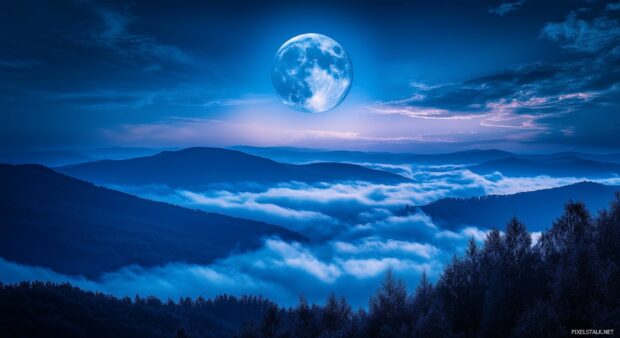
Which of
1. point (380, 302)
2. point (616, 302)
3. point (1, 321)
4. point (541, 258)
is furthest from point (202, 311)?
point (616, 302)

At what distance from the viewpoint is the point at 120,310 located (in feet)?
471

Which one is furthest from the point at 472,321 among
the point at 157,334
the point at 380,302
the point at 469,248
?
the point at 157,334

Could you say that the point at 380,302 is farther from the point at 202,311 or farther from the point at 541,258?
the point at 202,311

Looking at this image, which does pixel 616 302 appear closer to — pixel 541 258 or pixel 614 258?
pixel 614 258

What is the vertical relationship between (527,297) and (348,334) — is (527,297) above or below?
above

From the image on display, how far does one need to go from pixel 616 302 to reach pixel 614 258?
9.49 m

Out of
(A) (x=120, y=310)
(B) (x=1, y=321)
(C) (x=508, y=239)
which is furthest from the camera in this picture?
(A) (x=120, y=310)

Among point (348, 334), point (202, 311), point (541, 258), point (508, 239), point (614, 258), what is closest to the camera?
point (614, 258)

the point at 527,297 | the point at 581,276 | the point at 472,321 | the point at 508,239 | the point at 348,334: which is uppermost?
the point at 508,239

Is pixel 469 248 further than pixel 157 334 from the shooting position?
No

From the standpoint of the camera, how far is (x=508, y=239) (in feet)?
134

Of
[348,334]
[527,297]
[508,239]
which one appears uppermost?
[508,239]

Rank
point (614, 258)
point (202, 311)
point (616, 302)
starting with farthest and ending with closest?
point (202, 311) < point (614, 258) < point (616, 302)

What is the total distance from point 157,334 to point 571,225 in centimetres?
13189
